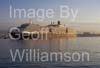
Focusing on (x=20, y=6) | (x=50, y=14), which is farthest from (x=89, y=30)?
(x=20, y=6)

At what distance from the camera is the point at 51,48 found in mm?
3928

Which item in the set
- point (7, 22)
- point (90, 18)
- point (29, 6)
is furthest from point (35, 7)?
point (90, 18)

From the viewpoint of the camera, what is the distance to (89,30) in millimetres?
3891

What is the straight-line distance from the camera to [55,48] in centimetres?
394

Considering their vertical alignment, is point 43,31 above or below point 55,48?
above

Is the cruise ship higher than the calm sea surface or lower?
higher

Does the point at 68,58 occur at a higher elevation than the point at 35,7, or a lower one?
lower

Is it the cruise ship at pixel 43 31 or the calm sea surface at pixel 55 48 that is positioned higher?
the cruise ship at pixel 43 31

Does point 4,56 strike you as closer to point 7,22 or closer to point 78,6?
point 7,22

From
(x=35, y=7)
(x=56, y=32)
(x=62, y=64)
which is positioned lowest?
(x=62, y=64)

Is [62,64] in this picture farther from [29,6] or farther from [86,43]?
[29,6]

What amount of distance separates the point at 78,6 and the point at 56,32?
1.08 ft

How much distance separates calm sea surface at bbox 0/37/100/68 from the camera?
12.7 ft

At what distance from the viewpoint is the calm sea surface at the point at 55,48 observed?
387 cm
